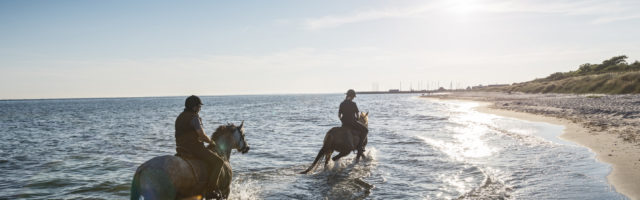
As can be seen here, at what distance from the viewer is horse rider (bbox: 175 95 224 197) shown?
6.86 meters

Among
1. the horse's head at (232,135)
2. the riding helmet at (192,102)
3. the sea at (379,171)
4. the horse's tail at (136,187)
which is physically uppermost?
the riding helmet at (192,102)

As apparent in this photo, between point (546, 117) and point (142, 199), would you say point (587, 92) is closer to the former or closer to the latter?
point (546, 117)

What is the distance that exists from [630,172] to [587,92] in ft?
179

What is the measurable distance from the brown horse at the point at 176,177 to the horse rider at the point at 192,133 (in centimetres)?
18

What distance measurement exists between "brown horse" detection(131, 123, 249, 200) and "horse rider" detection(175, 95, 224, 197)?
179mm

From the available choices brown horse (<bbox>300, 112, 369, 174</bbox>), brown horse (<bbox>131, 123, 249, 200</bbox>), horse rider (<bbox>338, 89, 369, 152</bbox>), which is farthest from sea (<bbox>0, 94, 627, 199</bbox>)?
brown horse (<bbox>131, 123, 249, 200</bbox>)

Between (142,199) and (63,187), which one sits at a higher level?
(142,199)

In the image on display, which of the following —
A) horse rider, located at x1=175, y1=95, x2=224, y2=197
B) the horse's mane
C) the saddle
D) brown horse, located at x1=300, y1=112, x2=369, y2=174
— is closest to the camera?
horse rider, located at x1=175, y1=95, x2=224, y2=197

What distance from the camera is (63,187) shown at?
37.2 ft

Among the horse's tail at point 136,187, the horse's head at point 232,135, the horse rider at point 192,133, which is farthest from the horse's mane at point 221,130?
the horse's tail at point 136,187

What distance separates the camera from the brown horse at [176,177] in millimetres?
6137

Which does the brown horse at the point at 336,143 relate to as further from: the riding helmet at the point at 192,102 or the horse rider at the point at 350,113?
the riding helmet at the point at 192,102

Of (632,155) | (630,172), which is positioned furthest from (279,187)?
(632,155)

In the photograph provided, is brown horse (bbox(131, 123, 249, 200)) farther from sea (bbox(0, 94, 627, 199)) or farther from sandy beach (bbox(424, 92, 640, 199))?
sandy beach (bbox(424, 92, 640, 199))
